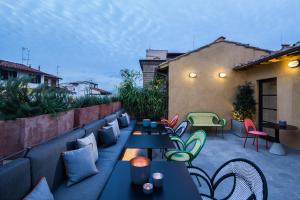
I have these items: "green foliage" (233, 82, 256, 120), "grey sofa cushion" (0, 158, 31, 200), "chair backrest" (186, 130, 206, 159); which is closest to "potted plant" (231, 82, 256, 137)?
"green foliage" (233, 82, 256, 120)

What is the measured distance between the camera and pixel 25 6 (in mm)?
7879

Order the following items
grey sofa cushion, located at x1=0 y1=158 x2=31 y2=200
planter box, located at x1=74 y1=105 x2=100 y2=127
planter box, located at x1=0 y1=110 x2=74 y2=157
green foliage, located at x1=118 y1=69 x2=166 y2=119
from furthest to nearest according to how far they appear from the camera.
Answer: green foliage, located at x1=118 y1=69 x2=166 y2=119
planter box, located at x1=74 y1=105 x2=100 y2=127
planter box, located at x1=0 y1=110 x2=74 y2=157
grey sofa cushion, located at x1=0 y1=158 x2=31 y2=200

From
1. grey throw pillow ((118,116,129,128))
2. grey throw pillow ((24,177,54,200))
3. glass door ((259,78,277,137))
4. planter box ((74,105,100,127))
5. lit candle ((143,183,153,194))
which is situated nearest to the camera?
grey throw pillow ((24,177,54,200))

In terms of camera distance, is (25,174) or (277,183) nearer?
(25,174)

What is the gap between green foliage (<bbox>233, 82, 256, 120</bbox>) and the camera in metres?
6.64

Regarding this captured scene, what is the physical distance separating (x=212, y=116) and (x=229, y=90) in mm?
1193

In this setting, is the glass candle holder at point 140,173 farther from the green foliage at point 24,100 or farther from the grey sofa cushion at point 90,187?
the green foliage at point 24,100

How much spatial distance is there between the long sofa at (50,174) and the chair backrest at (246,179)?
1.26 metres

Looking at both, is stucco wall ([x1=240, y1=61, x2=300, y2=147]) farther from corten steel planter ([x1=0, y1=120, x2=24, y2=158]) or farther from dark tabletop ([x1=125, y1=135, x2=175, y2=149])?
corten steel planter ([x1=0, y1=120, x2=24, y2=158])

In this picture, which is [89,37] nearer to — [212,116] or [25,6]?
[25,6]

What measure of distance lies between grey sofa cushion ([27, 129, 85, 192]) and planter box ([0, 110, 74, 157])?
0.52 feet

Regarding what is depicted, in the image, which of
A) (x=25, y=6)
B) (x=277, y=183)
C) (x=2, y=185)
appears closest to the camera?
(x=2, y=185)

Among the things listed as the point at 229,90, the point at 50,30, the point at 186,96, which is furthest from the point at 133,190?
the point at 50,30

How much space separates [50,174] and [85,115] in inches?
71.8
